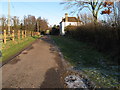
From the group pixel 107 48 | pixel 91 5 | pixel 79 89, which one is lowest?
pixel 79 89

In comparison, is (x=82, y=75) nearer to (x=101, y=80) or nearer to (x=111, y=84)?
(x=101, y=80)

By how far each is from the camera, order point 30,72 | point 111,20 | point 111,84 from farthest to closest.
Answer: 1. point 111,20
2. point 30,72
3. point 111,84

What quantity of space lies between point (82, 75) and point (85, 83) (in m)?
0.76

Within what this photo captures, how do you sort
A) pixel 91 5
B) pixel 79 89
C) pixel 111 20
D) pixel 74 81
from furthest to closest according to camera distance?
pixel 91 5
pixel 111 20
pixel 74 81
pixel 79 89

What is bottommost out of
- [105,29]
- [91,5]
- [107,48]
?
[107,48]

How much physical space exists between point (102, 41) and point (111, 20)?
2.11 meters

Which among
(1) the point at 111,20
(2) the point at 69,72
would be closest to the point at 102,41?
(1) the point at 111,20

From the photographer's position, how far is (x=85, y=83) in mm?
4484

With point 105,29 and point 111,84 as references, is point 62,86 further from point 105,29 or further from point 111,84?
point 105,29

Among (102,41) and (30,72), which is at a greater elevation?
(102,41)

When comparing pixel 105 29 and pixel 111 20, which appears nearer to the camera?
pixel 111 20

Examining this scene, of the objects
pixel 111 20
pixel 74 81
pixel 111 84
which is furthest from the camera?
pixel 111 20

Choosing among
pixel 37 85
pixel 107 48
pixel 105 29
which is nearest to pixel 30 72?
pixel 37 85

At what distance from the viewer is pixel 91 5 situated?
83.5 feet
